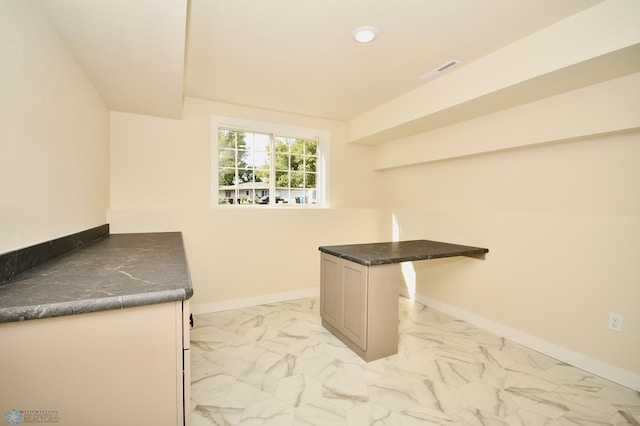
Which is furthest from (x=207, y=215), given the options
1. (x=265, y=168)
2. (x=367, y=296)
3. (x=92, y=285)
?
(x=92, y=285)

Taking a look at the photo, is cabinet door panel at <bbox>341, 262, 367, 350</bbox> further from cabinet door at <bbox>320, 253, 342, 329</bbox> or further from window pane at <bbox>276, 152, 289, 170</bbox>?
window pane at <bbox>276, 152, 289, 170</bbox>

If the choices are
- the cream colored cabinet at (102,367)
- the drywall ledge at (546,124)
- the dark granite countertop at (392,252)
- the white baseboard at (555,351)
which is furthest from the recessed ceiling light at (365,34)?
the white baseboard at (555,351)

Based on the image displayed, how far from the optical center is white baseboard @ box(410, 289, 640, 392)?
6.53 ft

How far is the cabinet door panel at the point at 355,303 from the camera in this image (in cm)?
226

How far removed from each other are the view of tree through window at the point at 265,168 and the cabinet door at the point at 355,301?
167cm

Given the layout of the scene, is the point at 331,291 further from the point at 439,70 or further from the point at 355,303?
the point at 439,70

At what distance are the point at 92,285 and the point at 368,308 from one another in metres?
1.75

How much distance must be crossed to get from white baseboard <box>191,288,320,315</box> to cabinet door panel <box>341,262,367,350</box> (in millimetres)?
1332

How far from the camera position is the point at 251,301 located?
346cm

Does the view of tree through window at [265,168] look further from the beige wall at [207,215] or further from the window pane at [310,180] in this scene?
the beige wall at [207,215]

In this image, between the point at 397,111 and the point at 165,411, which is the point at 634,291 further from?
the point at 165,411

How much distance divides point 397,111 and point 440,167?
0.91m

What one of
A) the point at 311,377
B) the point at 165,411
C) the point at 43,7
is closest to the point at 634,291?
the point at 311,377

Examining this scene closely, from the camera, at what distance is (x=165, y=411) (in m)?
1.05
